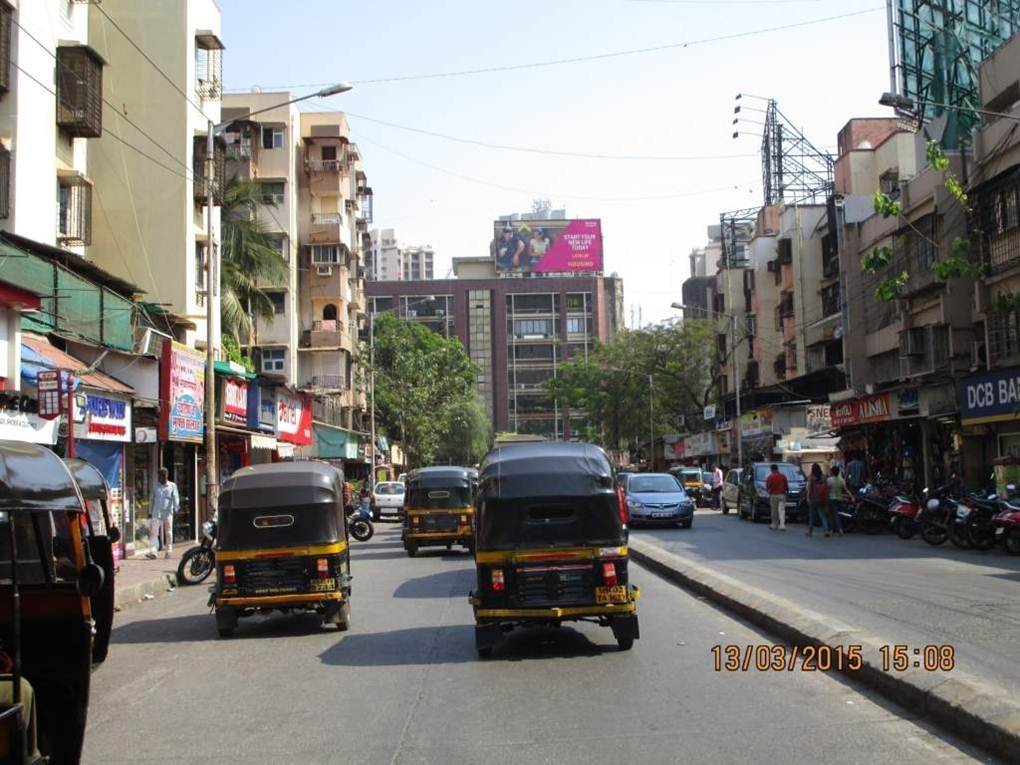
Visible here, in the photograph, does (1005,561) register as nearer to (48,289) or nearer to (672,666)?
(672,666)

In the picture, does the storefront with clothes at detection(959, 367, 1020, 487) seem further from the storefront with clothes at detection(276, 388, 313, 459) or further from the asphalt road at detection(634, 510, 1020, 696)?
the storefront with clothes at detection(276, 388, 313, 459)

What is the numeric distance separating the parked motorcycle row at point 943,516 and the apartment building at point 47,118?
1967 cm

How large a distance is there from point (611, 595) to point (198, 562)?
38.9 feet

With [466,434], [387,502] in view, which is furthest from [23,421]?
[466,434]

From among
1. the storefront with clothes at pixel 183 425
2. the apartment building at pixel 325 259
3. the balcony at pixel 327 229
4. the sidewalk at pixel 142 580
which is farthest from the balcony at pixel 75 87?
the balcony at pixel 327 229

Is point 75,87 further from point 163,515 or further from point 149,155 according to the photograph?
point 163,515

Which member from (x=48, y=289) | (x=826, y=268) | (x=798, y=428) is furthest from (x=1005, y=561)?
(x=826, y=268)

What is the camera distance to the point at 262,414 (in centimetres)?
3841

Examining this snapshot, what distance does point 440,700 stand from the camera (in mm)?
8938

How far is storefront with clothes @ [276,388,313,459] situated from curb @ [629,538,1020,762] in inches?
1186

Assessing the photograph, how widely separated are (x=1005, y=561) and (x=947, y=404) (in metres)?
13.4

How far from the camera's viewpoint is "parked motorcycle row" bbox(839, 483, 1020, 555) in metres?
20.7

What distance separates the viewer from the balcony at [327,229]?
5956 centimetres

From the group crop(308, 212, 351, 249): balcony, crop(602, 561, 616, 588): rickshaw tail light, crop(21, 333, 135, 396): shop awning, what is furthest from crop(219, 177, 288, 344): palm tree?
crop(602, 561, 616, 588): rickshaw tail light
